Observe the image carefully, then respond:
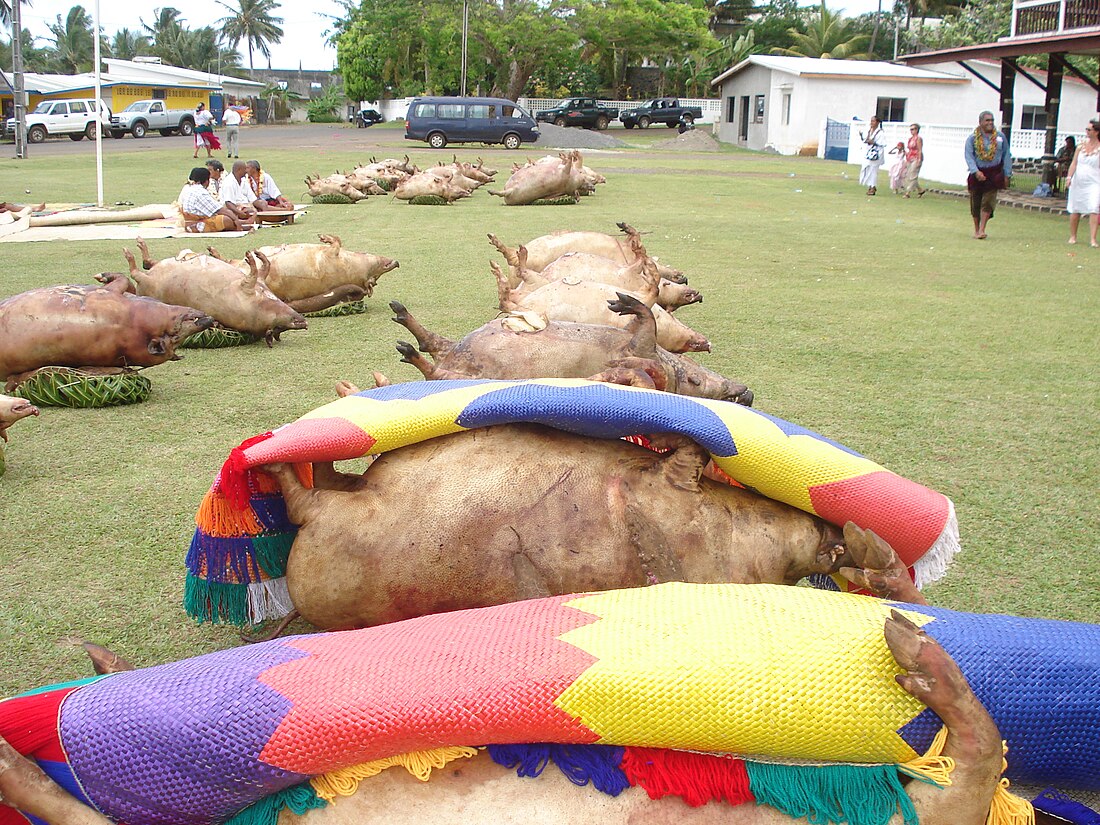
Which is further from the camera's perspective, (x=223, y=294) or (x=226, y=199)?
(x=226, y=199)

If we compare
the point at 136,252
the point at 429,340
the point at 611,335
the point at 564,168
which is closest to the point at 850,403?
the point at 611,335

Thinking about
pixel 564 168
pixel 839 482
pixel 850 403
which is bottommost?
pixel 850 403

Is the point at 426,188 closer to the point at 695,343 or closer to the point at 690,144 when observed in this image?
the point at 695,343

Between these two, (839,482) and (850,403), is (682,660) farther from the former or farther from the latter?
(850,403)

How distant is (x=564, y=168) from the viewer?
1752 cm

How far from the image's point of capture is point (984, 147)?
546 inches

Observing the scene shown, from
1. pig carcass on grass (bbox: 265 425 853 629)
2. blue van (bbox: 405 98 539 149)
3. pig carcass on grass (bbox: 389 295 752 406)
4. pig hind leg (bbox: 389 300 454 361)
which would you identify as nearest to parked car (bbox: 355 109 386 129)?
blue van (bbox: 405 98 539 149)

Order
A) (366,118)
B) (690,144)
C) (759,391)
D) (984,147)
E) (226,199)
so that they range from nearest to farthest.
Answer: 1. (759,391)
2. (984,147)
3. (226,199)
4. (690,144)
5. (366,118)

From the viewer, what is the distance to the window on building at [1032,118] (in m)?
36.2

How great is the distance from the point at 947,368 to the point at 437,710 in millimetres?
5678

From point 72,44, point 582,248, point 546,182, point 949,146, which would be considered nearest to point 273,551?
point 582,248

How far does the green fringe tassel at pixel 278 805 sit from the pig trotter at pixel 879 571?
1.34 metres

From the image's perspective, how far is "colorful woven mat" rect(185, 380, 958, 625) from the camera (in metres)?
2.80

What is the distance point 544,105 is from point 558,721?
5277 centimetres
